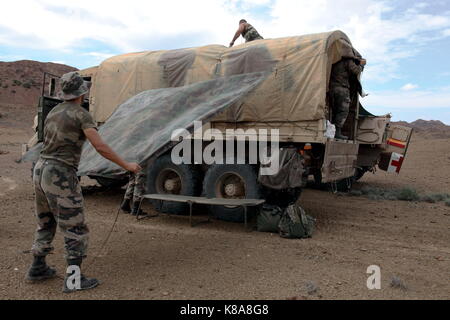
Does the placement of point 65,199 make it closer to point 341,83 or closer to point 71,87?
point 71,87

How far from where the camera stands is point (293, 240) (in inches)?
213

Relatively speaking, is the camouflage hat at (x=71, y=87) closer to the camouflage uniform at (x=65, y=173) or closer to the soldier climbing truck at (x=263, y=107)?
the camouflage uniform at (x=65, y=173)

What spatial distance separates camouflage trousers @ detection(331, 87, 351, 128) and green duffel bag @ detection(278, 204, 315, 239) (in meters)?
2.57

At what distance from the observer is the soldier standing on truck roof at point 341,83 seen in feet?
23.5

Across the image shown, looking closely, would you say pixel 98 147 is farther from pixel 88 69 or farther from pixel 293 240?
pixel 88 69

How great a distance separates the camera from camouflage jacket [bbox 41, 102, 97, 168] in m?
3.52

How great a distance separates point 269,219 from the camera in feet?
19.1

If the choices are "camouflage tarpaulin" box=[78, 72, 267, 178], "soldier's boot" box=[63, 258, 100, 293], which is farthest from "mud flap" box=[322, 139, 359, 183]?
"soldier's boot" box=[63, 258, 100, 293]

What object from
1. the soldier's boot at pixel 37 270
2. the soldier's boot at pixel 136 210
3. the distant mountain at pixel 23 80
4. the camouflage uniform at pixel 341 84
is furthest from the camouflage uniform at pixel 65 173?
the distant mountain at pixel 23 80

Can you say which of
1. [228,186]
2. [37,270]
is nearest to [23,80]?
[228,186]

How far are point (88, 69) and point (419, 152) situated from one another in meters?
20.0

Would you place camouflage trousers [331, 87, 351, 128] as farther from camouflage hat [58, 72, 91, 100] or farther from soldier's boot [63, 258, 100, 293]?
soldier's boot [63, 258, 100, 293]

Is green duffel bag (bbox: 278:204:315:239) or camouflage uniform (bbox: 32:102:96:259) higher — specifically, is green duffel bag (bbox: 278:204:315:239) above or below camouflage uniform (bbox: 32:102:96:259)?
below
